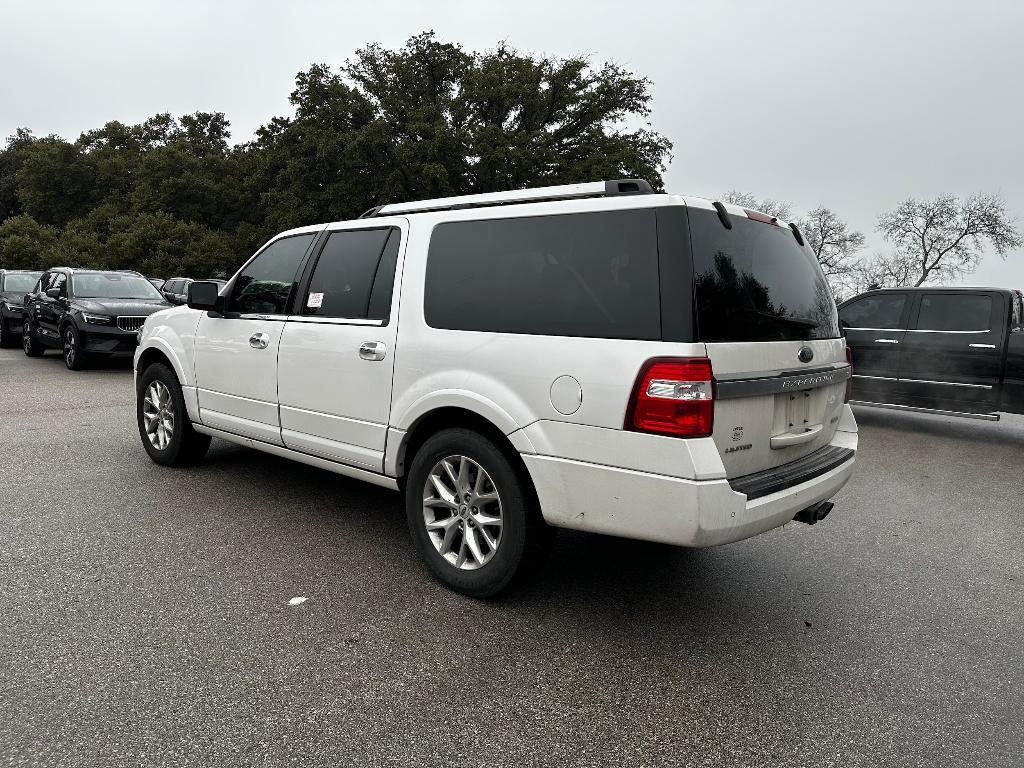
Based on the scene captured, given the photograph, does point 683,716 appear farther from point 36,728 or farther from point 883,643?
point 36,728

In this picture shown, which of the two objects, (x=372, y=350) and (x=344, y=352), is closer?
(x=372, y=350)

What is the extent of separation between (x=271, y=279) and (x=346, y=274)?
834 millimetres

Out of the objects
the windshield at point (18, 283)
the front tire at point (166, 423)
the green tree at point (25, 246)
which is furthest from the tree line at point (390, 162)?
the front tire at point (166, 423)

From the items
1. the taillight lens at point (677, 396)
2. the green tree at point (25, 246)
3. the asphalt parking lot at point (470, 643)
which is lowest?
the asphalt parking lot at point (470, 643)

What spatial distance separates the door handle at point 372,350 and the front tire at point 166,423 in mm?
2270

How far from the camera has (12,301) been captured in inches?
665

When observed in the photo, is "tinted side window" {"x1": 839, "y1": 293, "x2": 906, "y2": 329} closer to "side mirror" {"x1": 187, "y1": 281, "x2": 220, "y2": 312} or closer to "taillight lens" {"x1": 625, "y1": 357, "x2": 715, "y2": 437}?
"taillight lens" {"x1": 625, "y1": 357, "x2": 715, "y2": 437}

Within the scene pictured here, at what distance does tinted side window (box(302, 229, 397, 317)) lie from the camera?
4070 mm

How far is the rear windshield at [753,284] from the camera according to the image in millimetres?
2941

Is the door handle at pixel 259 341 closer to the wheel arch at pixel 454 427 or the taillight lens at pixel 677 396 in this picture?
the wheel arch at pixel 454 427

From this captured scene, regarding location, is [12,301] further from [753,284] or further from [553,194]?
[753,284]

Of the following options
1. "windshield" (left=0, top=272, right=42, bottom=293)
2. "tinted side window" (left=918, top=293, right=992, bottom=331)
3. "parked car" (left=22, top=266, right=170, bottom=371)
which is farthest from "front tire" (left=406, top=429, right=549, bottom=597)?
"windshield" (left=0, top=272, right=42, bottom=293)

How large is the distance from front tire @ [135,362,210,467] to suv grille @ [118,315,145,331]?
7201 mm

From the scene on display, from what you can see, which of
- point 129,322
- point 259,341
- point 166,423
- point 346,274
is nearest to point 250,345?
point 259,341
